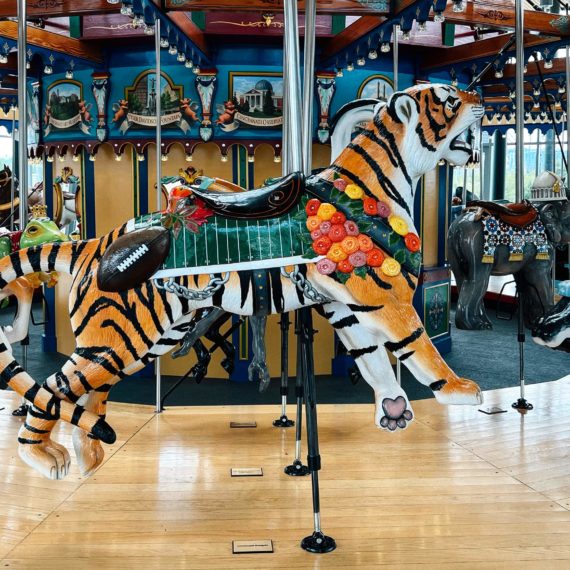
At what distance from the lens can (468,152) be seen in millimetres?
2859

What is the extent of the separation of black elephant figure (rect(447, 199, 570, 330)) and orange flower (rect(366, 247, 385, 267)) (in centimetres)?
246

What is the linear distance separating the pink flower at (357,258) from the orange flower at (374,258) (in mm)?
20

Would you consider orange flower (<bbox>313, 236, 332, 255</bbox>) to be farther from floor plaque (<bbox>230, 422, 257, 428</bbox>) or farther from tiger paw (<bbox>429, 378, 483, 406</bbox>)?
floor plaque (<bbox>230, 422, 257, 428</bbox>)

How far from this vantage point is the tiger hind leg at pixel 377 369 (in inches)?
108

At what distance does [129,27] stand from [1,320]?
5476 mm

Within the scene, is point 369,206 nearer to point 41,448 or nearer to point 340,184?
point 340,184

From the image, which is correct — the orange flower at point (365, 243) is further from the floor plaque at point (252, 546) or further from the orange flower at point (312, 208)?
the floor plaque at point (252, 546)

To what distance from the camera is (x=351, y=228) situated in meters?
2.63

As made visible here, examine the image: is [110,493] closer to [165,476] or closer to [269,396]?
[165,476]

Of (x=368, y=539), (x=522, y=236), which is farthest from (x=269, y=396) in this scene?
(x=368, y=539)

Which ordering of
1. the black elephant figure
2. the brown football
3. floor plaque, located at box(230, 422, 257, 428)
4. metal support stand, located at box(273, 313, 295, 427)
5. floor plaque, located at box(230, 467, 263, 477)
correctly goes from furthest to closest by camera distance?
the black elephant figure, floor plaque, located at box(230, 422, 257, 428), metal support stand, located at box(273, 313, 295, 427), floor plaque, located at box(230, 467, 263, 477), the brown football

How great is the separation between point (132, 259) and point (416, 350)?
104 cm

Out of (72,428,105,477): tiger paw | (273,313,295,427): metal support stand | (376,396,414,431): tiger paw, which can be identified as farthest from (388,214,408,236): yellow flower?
(273,313,295,427): metal support stand

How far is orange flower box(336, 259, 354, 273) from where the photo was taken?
2586 mm
